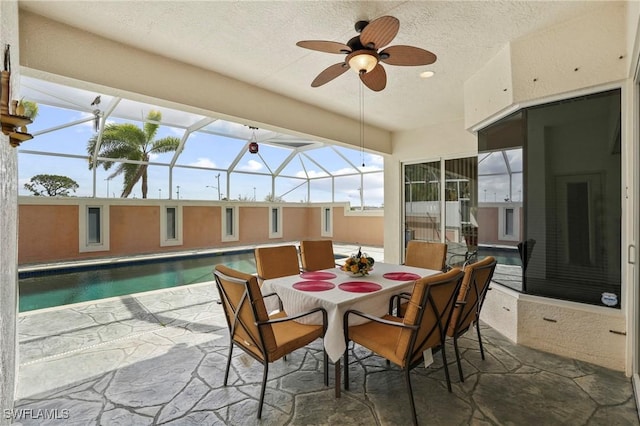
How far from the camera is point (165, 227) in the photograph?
8.85 metres

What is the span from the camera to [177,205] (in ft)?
29.6

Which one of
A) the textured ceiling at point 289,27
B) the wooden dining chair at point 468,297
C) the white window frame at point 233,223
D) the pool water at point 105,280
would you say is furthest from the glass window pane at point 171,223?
the wooden dining chair at point 468,297

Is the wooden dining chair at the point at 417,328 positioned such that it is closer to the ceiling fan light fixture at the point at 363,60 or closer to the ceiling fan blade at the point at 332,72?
the ceiling fan light fixture at the point at 363,60

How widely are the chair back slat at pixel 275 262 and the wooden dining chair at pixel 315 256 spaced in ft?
0.52

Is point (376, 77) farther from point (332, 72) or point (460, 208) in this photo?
point (460, 208)

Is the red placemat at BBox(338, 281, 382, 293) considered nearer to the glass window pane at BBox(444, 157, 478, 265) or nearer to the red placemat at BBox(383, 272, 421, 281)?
the red placemat at BBox(383, 272, 421, 281)

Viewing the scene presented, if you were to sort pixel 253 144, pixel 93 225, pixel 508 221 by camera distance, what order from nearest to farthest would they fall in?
pixel 508 221, pixel 253 144, pixel 93 225

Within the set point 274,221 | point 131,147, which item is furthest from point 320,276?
point 274,221

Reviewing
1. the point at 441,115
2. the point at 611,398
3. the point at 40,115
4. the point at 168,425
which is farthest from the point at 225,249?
the point at 611,398

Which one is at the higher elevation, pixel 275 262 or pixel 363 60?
pixel 363 60

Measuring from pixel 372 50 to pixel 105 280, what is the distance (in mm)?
6607

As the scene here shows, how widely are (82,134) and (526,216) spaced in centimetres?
880

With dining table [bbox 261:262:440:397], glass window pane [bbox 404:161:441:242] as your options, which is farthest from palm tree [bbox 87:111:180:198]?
dining table [bbox 261:262:440:397]

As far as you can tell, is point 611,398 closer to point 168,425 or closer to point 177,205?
point 168,425
